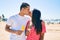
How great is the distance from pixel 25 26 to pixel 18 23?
137mm

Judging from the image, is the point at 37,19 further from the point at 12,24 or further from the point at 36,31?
the point at 12,24

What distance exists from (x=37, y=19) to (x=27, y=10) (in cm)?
26

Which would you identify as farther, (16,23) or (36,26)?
(16,23)

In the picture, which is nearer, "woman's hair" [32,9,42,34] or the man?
"woman's hair" [32,9,42,34]

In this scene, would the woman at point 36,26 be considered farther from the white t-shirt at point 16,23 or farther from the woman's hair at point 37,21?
the white t-shirt at point 16,23

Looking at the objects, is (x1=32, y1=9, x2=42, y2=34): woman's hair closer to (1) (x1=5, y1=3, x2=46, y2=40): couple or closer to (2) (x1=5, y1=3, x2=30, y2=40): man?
(1) (x1=5, y1=3, x2=46, y2=40): couple

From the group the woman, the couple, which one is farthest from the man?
the woman

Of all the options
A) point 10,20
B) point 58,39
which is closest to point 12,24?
point 10,20

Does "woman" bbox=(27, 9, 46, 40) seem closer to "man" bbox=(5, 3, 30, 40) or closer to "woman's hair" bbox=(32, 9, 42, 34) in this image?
"woman's hair" bbox=(32, 9, 42, 34)

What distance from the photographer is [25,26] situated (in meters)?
3.97

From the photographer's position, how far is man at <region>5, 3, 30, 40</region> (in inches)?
155

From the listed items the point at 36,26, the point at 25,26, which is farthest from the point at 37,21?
the point at 25,26

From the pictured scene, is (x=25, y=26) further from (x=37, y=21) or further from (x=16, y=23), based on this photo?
(x=37, y=21)

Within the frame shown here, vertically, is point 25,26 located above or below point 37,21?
below
